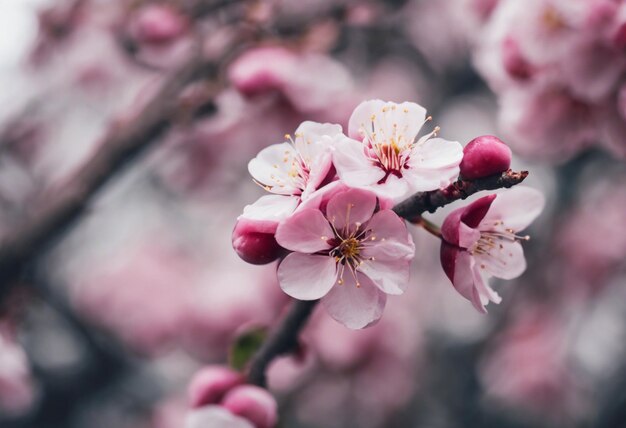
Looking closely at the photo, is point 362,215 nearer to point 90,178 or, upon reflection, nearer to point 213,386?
point 213,386

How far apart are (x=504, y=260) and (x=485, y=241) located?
0.04m

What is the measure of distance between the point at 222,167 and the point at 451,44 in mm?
1548

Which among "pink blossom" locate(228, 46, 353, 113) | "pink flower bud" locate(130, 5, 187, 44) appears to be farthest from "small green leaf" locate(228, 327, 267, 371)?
"pink flower bud" locate(130, 5, 187, 44)

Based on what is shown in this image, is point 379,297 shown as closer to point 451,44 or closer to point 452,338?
Result: point 452,338

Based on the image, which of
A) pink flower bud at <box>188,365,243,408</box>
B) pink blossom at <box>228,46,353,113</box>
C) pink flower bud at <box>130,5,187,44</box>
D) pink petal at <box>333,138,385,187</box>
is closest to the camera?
pink petal at <box>333,138,385,187</box>

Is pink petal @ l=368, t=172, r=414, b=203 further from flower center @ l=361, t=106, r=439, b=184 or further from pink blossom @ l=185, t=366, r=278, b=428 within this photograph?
pink blossom @ l=185, t=366, r=278, b=428

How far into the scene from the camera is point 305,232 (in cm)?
65

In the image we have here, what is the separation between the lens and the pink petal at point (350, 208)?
0.64 metres

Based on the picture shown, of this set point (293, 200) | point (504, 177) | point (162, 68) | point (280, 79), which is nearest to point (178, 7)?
point (162, 68)

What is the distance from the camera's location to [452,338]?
2486mm

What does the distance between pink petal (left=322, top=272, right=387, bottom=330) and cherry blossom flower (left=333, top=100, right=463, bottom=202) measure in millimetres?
102

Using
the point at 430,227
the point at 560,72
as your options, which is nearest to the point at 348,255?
the point at 430,227

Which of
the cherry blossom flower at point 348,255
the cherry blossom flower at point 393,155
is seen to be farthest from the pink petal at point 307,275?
the cherry blossom flower at point 393,155

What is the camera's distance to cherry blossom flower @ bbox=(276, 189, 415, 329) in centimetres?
64
